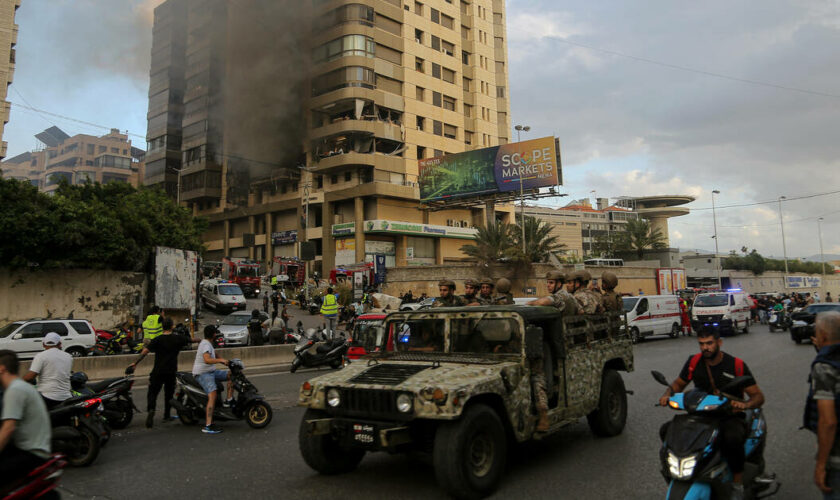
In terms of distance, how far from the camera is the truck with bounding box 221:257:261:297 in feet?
124

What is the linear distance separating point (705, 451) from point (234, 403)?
626 cm

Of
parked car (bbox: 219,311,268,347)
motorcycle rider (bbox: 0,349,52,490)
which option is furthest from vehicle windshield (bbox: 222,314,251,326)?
motorcycle rider (bbox: 0,349,52,490)

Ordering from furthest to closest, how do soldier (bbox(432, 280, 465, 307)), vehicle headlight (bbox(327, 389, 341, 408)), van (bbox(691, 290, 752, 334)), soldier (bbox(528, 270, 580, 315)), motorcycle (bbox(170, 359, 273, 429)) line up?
van (bbox(691, 290, 752, 334))
soldier (bbox(432, 280, 465, 307))
motorcycle (bbox(170, 359, 273, 429))
soldier (bbox(528, 270, 580, 315))
vehicle headlight (bbox(327, 389, 341, 408))

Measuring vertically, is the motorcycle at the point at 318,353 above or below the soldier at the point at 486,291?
below

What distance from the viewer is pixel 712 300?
2214cm

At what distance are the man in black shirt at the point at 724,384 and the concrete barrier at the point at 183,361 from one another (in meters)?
11.7

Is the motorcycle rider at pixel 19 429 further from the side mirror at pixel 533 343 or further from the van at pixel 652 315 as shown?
the van at pixel 652 315

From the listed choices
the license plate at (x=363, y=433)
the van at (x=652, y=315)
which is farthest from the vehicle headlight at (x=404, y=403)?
the van at (x=652, y=315)

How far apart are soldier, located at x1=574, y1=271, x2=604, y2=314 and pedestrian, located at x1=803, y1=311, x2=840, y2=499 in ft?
10.8

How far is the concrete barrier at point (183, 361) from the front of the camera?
12463 mm

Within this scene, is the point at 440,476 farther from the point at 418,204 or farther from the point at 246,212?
the point at 246,212

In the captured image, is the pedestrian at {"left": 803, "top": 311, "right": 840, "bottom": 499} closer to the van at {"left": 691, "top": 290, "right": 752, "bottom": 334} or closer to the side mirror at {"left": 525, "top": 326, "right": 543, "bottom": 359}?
the side mirror at {"left": 525, "top": 326, "right": 543, "bottom": 359}

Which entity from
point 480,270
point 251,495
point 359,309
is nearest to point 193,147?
point 480,270

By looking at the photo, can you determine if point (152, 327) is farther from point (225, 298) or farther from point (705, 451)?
point (225, 298)
